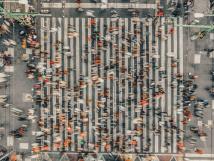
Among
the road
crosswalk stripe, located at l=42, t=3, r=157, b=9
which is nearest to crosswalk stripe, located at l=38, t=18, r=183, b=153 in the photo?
the road

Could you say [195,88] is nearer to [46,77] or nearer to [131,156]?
[131,156]

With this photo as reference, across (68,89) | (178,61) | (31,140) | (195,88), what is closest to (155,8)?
(178,61)

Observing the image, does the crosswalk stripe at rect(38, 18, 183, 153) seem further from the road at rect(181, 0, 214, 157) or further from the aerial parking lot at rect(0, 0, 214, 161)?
the road at rect(181, 0, 214, 157)

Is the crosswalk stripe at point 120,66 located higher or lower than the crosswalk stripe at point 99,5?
lower

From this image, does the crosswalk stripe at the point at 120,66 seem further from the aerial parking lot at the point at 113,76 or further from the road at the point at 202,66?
the road at the point at 202,66

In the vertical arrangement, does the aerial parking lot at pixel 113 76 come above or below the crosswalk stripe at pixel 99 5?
below

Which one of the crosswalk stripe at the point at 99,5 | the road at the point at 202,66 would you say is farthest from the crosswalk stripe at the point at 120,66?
the crosswalk stripe at the point at 99,5

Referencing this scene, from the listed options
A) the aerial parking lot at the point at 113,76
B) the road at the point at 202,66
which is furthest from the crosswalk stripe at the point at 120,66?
the road at the point at 202,66

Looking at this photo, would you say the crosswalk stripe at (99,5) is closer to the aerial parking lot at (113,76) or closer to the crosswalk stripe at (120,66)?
the aerial parking lot at (113,76)

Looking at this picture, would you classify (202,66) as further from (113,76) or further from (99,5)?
(99,5)
